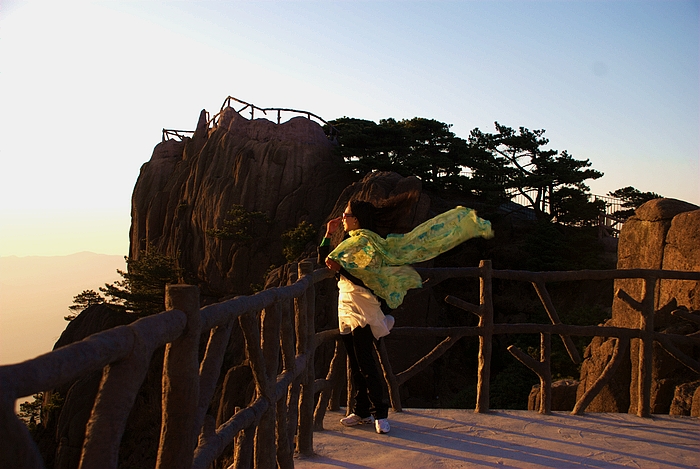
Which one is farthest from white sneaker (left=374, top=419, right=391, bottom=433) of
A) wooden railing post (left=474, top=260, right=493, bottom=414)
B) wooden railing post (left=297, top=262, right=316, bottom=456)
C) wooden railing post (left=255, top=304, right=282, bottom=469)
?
wooden railing post (left=255, top=304, right=282, bottom=469)

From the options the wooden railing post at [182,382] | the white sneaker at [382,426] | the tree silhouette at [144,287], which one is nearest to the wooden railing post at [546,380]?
the white sneaker at [382,426]

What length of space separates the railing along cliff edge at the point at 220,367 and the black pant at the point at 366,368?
241 millimetres

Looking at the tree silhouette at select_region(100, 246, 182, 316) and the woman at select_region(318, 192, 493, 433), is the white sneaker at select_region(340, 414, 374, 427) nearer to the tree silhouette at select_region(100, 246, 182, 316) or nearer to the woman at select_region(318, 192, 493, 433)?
the woman at select_region(318, 192, 493, 433)

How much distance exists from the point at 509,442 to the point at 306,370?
1315 mm

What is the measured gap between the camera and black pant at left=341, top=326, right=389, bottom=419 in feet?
13.6

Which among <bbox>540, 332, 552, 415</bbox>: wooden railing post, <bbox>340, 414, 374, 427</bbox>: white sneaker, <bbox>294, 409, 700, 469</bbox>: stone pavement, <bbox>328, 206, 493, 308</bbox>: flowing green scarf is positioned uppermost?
<bbox>328, 206, 493, 308</bbox>: flowing green scarf

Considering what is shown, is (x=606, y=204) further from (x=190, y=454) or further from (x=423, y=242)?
(x=190, y=454)

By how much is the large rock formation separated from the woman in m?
2.11

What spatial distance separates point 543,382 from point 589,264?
1483cm

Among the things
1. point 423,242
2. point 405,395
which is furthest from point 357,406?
point 405,395

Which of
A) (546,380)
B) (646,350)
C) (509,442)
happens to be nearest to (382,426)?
(509,442)

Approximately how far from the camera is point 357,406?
4363 mm

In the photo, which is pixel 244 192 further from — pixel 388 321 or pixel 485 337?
pixel 388 321

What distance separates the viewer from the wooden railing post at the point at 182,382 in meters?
1.94
